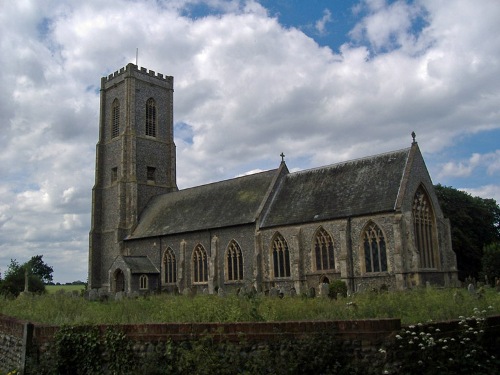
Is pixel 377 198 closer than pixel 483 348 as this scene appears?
No

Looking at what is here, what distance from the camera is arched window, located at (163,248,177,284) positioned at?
3569 cm

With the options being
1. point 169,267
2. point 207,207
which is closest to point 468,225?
point 207,207

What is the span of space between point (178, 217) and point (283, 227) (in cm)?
1054

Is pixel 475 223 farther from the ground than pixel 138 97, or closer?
closer

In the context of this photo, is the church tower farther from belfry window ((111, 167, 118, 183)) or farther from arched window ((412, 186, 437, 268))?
arched window ((412, 186, 437, 268))

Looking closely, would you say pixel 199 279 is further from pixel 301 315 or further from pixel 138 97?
pixel 301 315

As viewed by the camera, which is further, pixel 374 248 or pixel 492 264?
pixel 492 264

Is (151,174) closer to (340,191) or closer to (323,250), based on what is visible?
(340,191)

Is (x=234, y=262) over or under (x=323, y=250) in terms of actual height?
under

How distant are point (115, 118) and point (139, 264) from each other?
15.2m

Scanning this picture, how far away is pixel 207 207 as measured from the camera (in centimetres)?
3588

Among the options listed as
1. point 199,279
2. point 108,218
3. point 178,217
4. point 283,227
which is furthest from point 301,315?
point 108,218

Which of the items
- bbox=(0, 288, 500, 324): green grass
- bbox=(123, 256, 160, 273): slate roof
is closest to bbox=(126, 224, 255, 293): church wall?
bbox=(123, 256, 160, 273): slate roof

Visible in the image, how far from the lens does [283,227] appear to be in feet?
96.9
